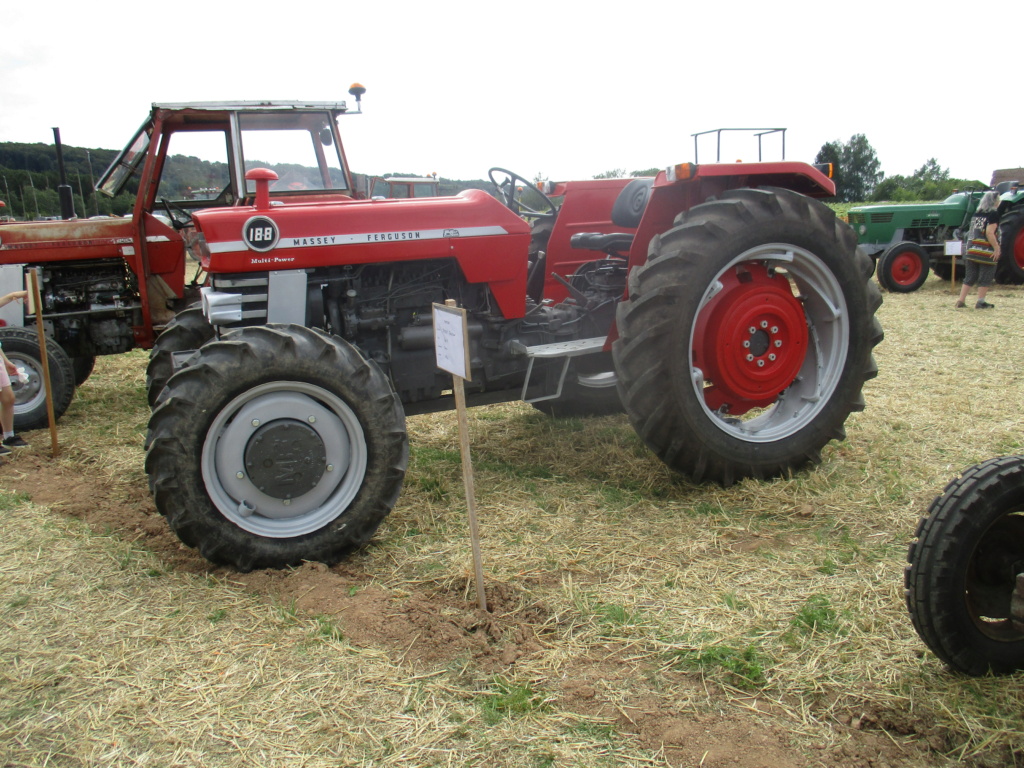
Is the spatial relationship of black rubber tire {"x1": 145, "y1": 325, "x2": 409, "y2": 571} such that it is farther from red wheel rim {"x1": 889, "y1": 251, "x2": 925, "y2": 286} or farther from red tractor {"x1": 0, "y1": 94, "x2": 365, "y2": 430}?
red wheel rim {"x1": 889, "y1": 251, "x2": 925, "y2": 286}

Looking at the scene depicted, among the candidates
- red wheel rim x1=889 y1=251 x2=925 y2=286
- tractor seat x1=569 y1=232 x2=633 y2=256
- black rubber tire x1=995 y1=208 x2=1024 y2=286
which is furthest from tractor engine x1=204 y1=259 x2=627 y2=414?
black rubber tire x1=995 y1=208 x2=1024 y2=286

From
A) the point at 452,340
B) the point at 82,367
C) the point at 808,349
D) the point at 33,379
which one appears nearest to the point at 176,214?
the point at 82,367

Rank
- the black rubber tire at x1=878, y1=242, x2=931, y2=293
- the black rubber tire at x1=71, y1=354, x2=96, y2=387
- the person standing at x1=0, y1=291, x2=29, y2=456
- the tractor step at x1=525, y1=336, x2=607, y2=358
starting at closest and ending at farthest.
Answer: the tractor step at x1=525, y1=336, x2=607, y2=358, the person standing at x1=0, y1=291, x2=29, y2=456, the black rubber tire at x1=71, y1=354, x2=96, y2=387, the black rubber tire at x1=878, y1=242, x2=931, y2=293

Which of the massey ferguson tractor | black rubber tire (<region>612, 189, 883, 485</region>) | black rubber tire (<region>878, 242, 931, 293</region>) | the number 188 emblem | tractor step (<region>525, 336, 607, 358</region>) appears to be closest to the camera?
the massey ferguson tractor

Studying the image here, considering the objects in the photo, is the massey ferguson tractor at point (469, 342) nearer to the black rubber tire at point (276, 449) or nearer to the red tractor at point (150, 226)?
the black rubber tire at point (276, 449)

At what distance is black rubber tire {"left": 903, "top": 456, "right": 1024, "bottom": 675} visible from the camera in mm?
1918

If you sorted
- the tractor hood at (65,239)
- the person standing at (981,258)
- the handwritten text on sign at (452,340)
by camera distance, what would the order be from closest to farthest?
the handwritten text on sign at (452,340) → the tractor hood at (65,239) → the person standing at (981,258)

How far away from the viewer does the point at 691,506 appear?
341cm

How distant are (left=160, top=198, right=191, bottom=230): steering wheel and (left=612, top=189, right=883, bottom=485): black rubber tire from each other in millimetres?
4211

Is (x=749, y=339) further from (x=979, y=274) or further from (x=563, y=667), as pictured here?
(x=979, y=274)

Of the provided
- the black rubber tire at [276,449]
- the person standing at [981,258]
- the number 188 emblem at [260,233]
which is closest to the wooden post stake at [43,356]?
the number 188 emblem at [260,233]

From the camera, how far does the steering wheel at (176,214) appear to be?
5957mm

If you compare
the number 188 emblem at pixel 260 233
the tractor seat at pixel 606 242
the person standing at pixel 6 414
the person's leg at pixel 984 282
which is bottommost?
the person standing at pixel 6 414

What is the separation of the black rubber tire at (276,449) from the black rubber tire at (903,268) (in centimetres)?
1034
